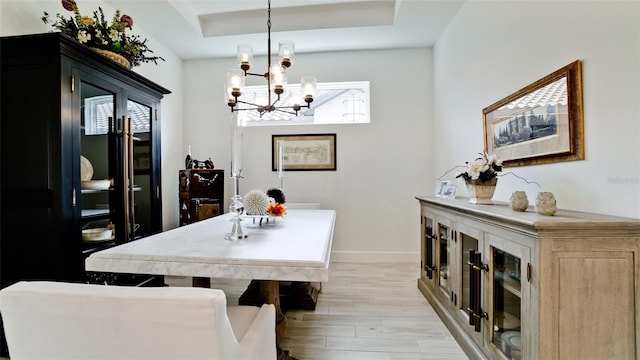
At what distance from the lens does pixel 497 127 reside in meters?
2.16

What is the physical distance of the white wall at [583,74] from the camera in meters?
1.22

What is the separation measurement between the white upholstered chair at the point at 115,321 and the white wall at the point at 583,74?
166 centimetres

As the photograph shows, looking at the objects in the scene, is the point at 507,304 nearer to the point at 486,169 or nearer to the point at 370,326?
the point at 486,169

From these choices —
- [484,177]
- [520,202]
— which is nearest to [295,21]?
[484,177]

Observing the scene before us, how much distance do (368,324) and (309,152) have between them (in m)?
2.25

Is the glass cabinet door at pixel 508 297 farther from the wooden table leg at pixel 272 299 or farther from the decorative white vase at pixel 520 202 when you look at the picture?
the wooden table leg at pixel 272 299

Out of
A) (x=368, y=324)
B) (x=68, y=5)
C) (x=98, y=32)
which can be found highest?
(x=68, y=5)

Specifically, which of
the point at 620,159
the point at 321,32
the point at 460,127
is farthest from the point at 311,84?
the point at 620,159

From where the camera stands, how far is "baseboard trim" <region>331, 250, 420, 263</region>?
3680 millimetres

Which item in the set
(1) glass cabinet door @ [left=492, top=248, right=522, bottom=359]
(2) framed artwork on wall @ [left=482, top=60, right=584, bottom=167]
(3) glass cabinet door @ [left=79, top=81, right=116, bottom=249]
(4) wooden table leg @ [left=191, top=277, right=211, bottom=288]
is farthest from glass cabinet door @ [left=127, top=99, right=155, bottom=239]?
(2) framed artwork on wall @ [left=482, top=60, right=584, bottom=167]

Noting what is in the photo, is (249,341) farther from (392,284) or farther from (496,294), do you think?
(392,284)

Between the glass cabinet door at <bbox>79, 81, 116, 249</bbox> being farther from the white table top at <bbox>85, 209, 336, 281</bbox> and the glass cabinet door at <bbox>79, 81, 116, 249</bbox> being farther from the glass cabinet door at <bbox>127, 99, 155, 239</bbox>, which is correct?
the white table top at <bbox>85, 209, 336, 281</bbox>

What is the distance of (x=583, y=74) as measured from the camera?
1.43m

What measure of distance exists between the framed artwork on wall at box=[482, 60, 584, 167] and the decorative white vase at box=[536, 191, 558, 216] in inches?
13.8
